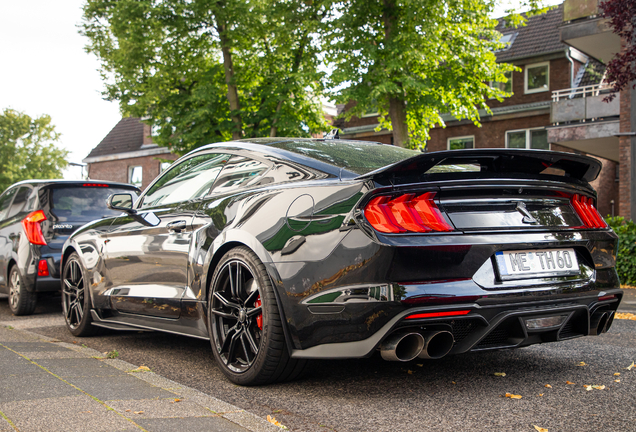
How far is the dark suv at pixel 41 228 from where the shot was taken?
7.30 meters

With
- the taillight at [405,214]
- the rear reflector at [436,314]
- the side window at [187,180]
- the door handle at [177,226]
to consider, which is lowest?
the rear reflector at [436,314]

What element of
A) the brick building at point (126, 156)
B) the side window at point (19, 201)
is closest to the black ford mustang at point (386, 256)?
the side window at point (19, 201)

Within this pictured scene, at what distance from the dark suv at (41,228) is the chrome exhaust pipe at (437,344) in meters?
5.53

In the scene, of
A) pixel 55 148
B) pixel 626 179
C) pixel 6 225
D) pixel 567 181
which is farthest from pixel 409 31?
pixel 55 148

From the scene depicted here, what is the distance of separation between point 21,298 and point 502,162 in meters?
6.13

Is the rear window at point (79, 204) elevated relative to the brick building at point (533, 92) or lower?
lower

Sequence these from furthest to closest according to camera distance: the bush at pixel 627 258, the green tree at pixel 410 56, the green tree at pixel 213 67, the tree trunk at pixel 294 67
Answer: the tree trunk at pixel 294 67 < the green tree at pixel 213 67 < the green tree at pixel 410 56 < the bush at pixel 627 258

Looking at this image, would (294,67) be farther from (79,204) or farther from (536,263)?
(536,263)

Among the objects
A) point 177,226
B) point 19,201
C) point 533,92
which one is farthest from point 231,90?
point 177,226

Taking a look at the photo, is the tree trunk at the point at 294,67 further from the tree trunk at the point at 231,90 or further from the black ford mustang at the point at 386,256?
the black ford mustang at the point at 386,256

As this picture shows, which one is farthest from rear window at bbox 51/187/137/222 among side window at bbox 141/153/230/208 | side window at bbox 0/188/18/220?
side window at bbox 141/153/230/208

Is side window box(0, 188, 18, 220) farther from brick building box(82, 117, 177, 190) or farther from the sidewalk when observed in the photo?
brick building box(82, 117, 177, 190)

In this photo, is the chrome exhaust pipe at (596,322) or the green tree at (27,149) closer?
the chrome exhaust pipe at (596,322)

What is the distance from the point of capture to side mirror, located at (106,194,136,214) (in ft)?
16.0
